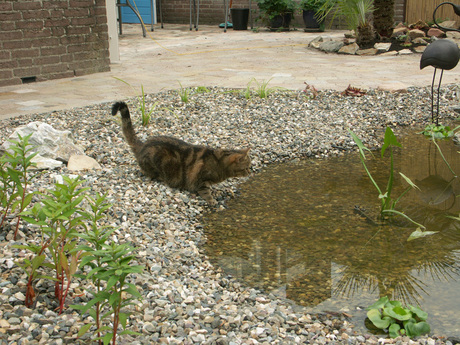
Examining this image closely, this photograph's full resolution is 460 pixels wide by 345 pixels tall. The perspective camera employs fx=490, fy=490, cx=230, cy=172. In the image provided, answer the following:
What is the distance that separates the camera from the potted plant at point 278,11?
14.5 meters

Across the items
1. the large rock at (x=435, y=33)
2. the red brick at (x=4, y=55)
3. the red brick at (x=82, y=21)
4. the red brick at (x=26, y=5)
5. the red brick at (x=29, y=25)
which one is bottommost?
the red brick at (x=4, y=55)

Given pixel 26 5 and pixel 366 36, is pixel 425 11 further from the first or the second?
pixel 26 5

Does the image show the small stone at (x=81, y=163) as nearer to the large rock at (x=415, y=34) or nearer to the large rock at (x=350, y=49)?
the large rock at (x=350, y=49)

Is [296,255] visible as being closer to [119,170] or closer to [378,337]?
[378,337]

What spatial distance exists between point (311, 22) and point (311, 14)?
288 millimetres

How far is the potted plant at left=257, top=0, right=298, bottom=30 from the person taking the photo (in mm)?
14523

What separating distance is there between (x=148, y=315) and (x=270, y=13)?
1380 cm

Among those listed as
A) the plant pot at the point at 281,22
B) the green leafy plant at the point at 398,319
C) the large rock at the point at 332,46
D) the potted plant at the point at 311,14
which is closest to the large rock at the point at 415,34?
the large rock at the point at 332,46

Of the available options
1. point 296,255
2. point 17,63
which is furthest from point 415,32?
point 296,255

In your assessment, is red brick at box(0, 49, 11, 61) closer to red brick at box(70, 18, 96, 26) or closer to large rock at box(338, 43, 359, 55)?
red brick at box(70, 18, 96, 26)

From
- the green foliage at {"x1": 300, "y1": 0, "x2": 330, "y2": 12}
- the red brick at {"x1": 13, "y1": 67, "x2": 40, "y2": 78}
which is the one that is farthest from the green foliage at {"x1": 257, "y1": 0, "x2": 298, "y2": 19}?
the red brick at {"x1": 13, "y1": 67, "x2": 40, "y2": 78}

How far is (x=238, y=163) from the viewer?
4.30 meters

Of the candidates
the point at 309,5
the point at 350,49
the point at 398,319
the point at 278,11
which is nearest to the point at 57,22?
the point at 350,49

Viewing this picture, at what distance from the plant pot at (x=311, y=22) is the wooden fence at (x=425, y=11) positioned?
2460 mm
